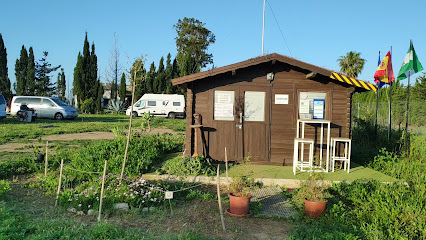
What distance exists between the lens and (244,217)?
5090 millimetres

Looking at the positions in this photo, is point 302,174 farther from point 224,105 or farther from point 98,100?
point 98,100

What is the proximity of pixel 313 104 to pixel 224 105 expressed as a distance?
2215 millimetres

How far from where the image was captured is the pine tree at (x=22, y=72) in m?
38.1

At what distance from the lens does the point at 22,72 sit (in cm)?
3844

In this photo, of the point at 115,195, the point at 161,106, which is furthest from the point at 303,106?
the point at 161,106

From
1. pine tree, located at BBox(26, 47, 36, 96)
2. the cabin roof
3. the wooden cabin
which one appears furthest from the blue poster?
pine tree, located at BBox(26, 47, 36, 96)

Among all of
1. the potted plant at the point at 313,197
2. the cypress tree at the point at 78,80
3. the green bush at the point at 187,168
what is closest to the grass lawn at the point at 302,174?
the green bush at the point at 187,168

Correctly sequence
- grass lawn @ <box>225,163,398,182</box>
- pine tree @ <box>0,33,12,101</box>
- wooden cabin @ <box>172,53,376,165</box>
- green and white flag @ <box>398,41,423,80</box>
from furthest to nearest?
pine tree @ <box>0,33,12,101</box> < green and white flag @ <box>398,41,423,80</box> < wooden cabin @ <box>172,53,376,165</box> < grass lawn @ <box>225,163,398,182</box>

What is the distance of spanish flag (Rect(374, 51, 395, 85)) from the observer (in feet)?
35.7

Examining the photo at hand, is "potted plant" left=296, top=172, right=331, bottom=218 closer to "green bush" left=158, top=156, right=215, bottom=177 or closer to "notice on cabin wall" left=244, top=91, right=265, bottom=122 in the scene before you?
"green bush" left=158, top=156, right=215, bottom=177

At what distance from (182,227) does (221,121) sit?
435 centimetres

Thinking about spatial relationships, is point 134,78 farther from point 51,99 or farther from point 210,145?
point 51,99

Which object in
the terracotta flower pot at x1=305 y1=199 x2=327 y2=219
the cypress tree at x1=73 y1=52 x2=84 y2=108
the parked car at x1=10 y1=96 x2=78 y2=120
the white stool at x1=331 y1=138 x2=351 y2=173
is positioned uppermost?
the cypress tree at x1=73 y1=52 x2=84 y2=108

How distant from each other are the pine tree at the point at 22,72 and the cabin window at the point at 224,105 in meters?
36.2
